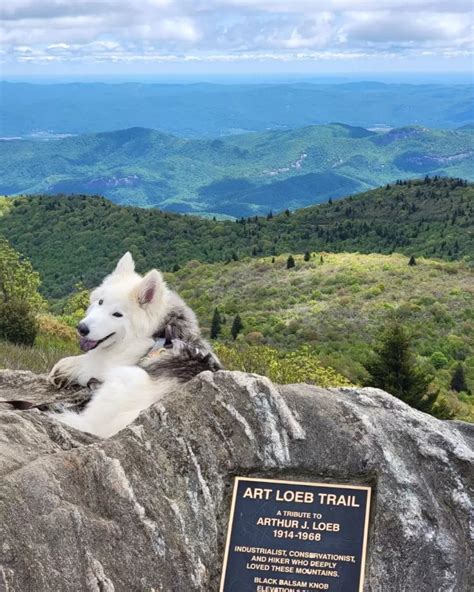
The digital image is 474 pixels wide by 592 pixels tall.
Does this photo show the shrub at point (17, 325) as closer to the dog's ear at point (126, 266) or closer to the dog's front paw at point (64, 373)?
the dog's front paw at point (64, 373)

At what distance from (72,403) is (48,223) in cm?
13335

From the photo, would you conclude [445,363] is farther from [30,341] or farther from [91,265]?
[91,265]

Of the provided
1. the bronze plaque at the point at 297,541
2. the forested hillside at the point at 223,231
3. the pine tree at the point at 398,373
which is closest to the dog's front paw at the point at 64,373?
the bronze plaque at the point at 297,541

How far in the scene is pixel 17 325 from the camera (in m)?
22.8

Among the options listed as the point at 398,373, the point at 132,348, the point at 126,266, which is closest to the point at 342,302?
the point at 398,373

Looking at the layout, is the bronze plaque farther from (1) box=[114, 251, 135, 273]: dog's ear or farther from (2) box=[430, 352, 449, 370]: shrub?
(2) box=[430, 352, 449, 370]: shrub

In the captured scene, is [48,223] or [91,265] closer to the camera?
[91,265]

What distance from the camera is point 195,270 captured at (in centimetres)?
9119

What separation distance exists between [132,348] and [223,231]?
118m

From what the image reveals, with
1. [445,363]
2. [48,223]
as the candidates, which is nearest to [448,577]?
[445,363]

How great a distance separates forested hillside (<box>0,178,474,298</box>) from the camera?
109938 millimetres

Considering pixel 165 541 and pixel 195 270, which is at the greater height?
pixel 165 541

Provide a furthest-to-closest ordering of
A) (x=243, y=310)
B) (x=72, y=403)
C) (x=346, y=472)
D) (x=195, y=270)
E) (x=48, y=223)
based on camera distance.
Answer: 1. (x=48, y=223)
2. (x=195, y=270)
3. (x=243, y=310)
4. (x=72, y=403)
5. (x=346, y=472)

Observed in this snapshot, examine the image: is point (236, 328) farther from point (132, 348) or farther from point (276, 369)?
point (132, 348)
